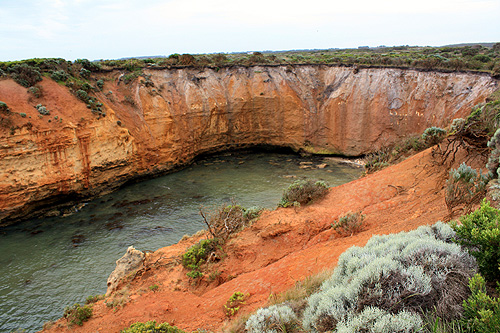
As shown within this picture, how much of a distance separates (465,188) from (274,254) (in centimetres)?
548

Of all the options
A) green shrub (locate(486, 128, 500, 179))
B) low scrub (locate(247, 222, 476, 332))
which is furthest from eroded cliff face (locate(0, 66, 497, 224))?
low scrub (locate(247, 222, 476, 332))

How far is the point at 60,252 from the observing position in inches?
539

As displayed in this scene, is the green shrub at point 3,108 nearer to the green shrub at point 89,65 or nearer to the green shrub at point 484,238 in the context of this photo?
the green shrub at point 89,65

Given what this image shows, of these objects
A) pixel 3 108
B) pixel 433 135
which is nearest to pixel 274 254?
pixel 433 135

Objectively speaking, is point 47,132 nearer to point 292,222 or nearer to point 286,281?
point 292,222

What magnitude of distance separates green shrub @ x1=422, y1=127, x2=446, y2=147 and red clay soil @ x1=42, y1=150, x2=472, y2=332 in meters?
1.24

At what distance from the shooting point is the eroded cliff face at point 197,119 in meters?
16.9

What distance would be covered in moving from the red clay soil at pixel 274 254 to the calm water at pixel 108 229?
2867mm

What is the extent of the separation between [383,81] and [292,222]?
1964 cm

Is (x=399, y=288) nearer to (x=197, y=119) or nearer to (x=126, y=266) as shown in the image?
(x=126, y=266)

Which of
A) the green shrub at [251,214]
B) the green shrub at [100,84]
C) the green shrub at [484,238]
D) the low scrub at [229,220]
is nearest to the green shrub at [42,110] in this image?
the green shrub at [100,84]

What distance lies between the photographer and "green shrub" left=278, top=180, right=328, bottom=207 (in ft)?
38.4

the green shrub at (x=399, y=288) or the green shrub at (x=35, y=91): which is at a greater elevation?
the green shrub at (x=35, y=91)

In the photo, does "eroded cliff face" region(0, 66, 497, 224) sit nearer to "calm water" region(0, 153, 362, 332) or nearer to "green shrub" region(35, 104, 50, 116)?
"green shrub" region(35, 104, 50, 116)
